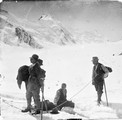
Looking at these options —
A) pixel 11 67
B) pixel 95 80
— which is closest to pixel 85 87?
pixel 95 80

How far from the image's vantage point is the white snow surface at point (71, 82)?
8507mm

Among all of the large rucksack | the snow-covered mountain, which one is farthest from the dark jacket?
the snow-covered mountain

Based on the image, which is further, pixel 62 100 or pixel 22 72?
pixel 62 100

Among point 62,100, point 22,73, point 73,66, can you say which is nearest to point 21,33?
point 73,66

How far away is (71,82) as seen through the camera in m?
13.2

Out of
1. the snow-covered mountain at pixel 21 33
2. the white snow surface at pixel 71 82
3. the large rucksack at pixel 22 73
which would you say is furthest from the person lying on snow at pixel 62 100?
the snow-covered mountain at pixel 21 33

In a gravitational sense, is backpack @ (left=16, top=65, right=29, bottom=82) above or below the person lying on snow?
above

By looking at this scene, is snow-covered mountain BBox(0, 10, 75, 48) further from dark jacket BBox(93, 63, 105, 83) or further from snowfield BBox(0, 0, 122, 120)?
dark jacket BBox(93, 63, 105, 83)

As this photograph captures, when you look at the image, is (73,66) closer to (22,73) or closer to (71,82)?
(71,82)

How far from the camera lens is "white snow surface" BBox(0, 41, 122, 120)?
851 centimetres

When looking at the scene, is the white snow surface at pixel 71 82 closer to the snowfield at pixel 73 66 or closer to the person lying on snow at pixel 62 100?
the snowfield at pixel 73 66

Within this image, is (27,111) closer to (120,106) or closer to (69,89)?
(120,106)

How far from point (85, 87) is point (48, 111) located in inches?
221

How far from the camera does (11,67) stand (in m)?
9.58
